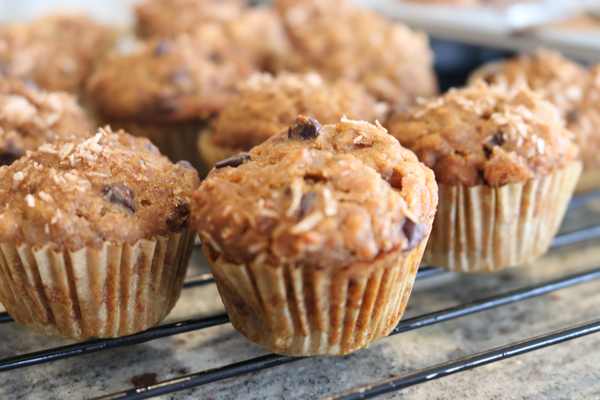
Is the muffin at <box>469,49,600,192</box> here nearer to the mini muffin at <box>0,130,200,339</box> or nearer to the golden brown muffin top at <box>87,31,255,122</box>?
the golden brown muffin top at <box>87,31,255,122</box>

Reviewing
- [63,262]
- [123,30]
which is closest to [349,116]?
[63,262]

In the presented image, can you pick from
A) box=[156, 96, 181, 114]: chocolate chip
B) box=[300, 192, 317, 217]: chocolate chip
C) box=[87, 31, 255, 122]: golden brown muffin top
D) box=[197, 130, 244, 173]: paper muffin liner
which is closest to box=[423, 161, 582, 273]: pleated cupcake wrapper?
box=[300, 192, 317, 217]: chocolate chip

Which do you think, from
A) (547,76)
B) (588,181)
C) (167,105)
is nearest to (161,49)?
(167,105)

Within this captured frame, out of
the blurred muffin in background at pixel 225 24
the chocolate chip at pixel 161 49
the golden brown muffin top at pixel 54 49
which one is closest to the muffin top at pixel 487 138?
the chocolate chip at pixel 161 49

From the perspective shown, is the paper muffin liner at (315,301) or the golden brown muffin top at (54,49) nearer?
the paper muffin liner at (315,301)

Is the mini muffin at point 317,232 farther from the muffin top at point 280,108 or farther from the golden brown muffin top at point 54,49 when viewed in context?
the golden brown muffin top at point 54,49

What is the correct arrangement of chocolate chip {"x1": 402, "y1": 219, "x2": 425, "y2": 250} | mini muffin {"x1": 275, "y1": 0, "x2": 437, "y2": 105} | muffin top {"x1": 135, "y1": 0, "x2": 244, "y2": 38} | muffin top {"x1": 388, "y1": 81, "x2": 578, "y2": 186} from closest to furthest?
1. chocolate chip {"x1": 402, "y1": 219, "x2": 425, "y2": 250}
2. muffin top {"x1": 388, "y1": 81, "x2": 578, "y2": 186}
3. mini muffin {"x1": 275, "y1": 0, "x2": 437, "y2": 105}
4. muffin top {"x1": 135, "y1": 0, "x2": 244, "y2": 38}

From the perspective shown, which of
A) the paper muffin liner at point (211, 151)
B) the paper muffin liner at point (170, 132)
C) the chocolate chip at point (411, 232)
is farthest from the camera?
the paper muffin liner at point (170, 132)
